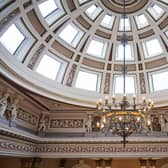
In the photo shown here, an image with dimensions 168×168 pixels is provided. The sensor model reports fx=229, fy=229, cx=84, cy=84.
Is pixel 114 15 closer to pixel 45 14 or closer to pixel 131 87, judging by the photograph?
pixel 45 14

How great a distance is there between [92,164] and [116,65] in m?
5.16

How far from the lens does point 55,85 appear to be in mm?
9594

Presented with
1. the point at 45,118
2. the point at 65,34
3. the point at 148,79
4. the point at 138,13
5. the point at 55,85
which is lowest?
the point at 45,118

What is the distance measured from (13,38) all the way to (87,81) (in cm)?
401

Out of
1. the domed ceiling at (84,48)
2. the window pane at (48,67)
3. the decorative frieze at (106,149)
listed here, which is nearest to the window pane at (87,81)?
the domed ceiling at (84,48)

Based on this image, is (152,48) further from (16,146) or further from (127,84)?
(16,146)

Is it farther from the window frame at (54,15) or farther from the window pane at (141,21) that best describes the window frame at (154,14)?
the window frame at (54,15)

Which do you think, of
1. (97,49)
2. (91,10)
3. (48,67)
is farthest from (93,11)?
(48,67)

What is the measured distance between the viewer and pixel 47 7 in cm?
839

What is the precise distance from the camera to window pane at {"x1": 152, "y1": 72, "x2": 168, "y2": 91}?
34.0 feet

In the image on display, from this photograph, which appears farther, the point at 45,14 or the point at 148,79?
the point at 148,79

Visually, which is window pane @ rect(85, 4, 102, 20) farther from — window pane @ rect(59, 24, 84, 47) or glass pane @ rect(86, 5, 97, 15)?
window pane @ rect(59, 24, 84, 47)

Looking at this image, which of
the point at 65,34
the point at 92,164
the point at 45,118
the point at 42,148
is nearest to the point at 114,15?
the point at 65,34

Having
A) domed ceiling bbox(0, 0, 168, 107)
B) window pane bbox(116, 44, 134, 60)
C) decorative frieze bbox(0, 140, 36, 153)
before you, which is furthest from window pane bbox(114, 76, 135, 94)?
decorative frieze bbox(0, 140, 36, 153)
